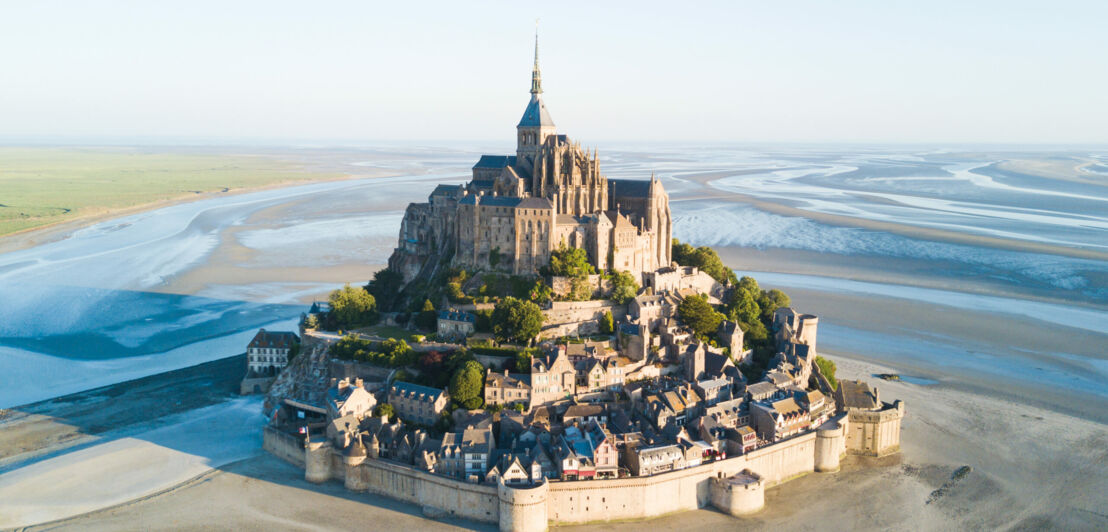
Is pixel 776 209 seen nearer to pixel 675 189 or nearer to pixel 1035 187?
pixel 675 189

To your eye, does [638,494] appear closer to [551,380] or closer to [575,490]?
[575,490]

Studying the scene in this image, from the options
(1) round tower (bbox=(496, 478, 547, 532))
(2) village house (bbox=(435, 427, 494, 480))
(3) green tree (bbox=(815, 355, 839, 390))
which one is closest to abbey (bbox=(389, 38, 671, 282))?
(3) green tree (bbox=(815, 355, 839, 390))

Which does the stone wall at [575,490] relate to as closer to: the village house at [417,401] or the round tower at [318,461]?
the round tower at [318,461]

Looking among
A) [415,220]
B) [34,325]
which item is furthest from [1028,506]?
[34,325]

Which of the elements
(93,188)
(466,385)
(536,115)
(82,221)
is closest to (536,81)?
(536,115)

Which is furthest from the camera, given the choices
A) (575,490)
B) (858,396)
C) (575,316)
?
(575,316)
